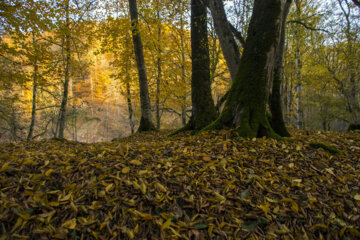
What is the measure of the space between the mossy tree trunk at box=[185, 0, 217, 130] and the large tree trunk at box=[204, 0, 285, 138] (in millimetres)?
1540

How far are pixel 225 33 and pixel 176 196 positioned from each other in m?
4.83

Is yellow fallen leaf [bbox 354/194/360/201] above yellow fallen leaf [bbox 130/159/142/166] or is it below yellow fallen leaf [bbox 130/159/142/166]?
below

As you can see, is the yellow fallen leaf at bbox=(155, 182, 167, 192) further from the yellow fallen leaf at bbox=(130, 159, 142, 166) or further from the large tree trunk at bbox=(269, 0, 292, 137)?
the large tree trunk at bbox=(269, 0, 292, 137)

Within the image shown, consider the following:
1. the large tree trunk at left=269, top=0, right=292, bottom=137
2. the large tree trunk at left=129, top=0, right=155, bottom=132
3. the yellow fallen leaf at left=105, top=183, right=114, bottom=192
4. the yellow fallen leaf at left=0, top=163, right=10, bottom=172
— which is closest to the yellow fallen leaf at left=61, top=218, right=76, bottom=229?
the yellow fallen leaf at left=105, top=183, right=114, bottom=192

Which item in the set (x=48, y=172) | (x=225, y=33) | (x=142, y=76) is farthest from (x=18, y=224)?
(x=142, y=76)

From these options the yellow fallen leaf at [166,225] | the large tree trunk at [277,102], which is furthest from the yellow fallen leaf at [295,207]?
A: the large tree trunk at [277,102]

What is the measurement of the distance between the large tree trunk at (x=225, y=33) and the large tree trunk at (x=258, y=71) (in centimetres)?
141

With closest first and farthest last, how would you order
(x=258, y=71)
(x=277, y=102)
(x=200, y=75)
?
1. (x=258, y=71)
2. (x=277, y=102)
3. (x=200, y=75)

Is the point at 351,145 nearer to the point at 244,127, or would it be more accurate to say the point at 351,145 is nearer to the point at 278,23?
the point at 244,127

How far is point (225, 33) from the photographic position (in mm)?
5145

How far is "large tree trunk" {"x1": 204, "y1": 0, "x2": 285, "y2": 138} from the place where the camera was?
3.57m

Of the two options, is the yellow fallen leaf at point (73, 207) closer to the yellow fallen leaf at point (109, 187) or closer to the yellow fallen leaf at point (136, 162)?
the yellow fallen leaf at point (109, 187)

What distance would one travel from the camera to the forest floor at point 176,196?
4.82ft

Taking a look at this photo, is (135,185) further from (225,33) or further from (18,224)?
(225,33)
